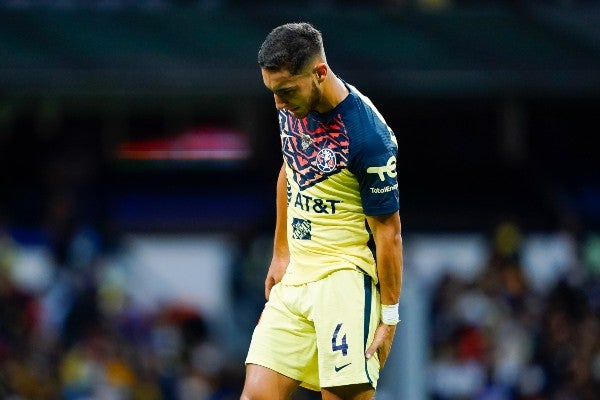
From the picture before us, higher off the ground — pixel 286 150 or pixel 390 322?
pixel 286 150

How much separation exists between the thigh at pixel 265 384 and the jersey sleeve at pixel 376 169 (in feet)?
2.76

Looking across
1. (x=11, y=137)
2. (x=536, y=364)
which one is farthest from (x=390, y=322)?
(x=11, y=137)

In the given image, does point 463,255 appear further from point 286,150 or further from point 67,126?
point 286,150

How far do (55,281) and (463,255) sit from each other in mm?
4478

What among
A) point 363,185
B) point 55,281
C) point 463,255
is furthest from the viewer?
point 463,255

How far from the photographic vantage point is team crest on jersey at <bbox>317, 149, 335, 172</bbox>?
5660 mm

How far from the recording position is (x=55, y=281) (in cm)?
1262

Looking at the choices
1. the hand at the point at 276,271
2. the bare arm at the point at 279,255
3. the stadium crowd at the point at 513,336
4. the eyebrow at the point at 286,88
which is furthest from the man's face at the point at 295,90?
the stadium crowd at the point at 513,336

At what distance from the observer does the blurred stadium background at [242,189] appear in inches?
475

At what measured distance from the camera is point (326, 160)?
5.68 m

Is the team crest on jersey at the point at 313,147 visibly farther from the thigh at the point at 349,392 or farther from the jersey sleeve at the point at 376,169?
the thigh at the point at 349,392

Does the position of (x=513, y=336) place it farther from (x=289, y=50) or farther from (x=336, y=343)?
(x=289, y=50)

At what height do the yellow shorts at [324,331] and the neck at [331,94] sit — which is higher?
the neck at [331,94]

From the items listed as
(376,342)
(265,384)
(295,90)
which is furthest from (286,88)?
(265,384)
